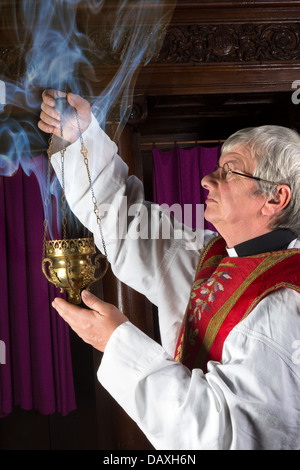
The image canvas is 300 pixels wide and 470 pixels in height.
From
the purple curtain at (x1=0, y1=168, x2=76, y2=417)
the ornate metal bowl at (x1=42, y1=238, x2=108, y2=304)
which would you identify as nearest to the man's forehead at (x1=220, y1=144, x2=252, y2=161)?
the ornate metal bowl at (x1=42, y1=238, x2=108, y2=304)

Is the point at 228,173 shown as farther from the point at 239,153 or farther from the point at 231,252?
the point at 231,252

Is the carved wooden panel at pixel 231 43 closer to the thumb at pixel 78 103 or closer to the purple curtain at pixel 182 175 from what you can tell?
the purple curtain at pixel 182 175

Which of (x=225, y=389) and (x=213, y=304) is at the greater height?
(x=213, y=304)

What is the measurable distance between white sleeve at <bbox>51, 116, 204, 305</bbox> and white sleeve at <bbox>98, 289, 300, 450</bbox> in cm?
55

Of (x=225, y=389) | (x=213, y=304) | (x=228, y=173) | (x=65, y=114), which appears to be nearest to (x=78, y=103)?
(x=65, y=114)

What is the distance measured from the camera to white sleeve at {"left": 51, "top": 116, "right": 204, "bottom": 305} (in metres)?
1.81

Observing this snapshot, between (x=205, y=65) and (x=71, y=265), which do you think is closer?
(x=71, y=265)

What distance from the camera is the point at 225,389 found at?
48.7 inches

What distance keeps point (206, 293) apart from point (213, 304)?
0.06 meters

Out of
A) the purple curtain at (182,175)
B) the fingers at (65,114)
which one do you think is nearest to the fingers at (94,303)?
the fingers at (65,114)

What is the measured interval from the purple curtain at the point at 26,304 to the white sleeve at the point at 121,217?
1.29 meters

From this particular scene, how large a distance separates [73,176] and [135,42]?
1092mm

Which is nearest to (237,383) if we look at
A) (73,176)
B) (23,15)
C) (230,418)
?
(230,418)

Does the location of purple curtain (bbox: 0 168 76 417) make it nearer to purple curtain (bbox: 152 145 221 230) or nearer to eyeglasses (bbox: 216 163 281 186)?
Answer: purple curtain (bbox: 152 145 221 230)
